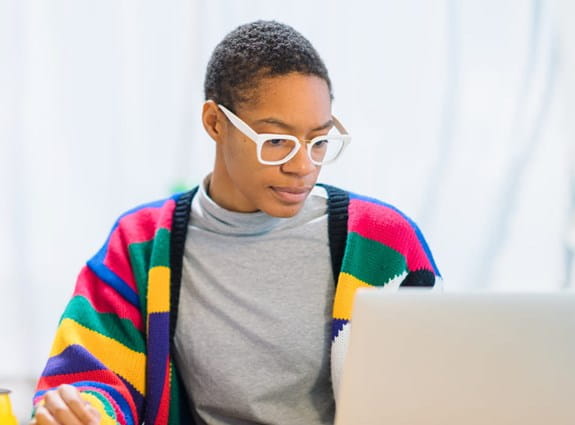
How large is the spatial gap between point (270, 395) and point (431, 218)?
1165 millimetres

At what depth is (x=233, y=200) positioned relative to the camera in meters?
1.62

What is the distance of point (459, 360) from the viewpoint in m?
1.00

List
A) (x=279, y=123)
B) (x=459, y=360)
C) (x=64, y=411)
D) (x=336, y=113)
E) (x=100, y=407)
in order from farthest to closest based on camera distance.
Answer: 1. (x=336, y=113)
2. (x=279, y=123)
3. (x=100, y=407)
4. (x=64, y=411)
5. (x=459, y=360)

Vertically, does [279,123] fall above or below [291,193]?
above

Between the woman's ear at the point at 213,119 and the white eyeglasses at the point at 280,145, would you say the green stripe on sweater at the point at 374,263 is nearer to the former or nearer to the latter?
the white eyeglasses at the point at 280,145

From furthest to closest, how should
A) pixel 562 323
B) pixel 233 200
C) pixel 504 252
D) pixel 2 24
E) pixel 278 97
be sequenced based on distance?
pixel 504 252
pixel 2 24
pixel 233 200
pixel 278 97
pixel 562 323

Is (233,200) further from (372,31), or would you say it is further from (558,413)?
(372,31)

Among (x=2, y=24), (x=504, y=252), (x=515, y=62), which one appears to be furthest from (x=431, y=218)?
(x=2, y=24)

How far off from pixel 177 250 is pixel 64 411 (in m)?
0.41

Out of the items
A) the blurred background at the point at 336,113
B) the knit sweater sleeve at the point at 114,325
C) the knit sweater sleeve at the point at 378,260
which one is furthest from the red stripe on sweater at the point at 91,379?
the blurred background at the point at 336,113

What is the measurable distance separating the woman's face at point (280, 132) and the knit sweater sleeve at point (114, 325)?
0.57 ft

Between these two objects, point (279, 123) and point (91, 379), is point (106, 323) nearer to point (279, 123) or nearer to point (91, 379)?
point (91, 379)

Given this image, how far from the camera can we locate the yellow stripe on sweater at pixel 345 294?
1514mm

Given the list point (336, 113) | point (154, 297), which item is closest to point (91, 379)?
point (154, 297)
